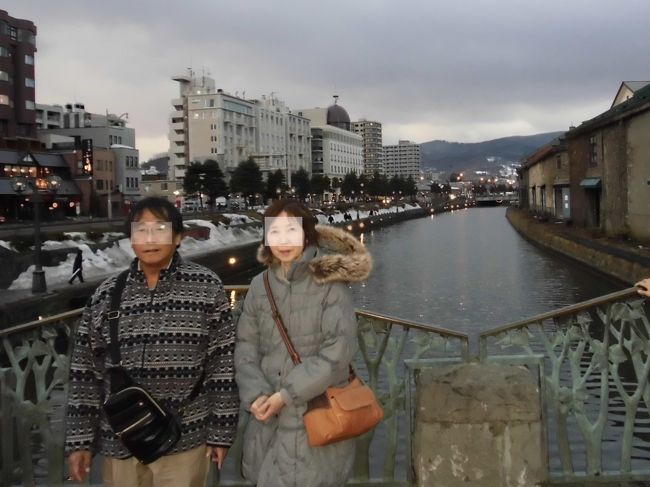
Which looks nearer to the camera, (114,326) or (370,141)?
(114,326)

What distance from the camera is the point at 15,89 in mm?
57156

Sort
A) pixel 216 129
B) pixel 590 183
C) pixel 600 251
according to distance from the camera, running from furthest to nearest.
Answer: pixel 216 129
pixel 590 183
pixel 600 251

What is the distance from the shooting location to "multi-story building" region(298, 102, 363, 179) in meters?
133

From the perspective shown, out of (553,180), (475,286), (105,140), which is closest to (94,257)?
(475,286)

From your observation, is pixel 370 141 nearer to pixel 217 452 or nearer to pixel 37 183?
pixel 37 183

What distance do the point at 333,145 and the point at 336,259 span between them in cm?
13514

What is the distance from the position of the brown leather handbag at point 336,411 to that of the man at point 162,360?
0.31 metres

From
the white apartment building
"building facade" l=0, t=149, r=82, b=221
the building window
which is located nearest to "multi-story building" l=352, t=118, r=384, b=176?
the white apartment building

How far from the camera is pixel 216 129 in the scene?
93750 millimetres

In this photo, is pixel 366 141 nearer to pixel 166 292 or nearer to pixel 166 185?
pixel 166 185

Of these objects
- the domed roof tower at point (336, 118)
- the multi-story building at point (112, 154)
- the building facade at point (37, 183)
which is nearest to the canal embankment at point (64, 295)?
the building facade at point (37, 183)

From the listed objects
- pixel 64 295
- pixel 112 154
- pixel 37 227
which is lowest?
pixel 64 295

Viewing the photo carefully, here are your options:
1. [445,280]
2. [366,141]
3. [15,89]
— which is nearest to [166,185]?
[15,89]

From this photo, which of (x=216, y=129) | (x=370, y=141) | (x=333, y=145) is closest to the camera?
(x=216, y=129)
